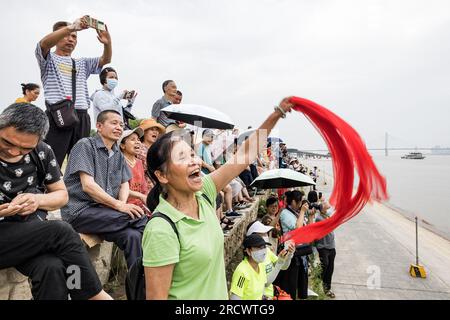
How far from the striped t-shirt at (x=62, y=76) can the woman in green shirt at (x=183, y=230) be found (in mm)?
2465

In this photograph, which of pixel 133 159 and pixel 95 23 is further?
pixel 133 159

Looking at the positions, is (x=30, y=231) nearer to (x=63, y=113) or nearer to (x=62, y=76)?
(x=63, y=113)

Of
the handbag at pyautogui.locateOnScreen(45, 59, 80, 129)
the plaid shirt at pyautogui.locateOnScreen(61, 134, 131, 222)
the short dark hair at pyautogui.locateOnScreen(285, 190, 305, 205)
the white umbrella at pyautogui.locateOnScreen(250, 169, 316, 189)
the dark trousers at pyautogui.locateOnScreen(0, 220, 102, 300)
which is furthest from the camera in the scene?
the white umbrella at pyautogui.locateOnScreen(250, 169, 316, 189)

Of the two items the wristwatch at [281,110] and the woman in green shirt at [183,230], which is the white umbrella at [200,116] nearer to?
the wristwatch at [281,110]

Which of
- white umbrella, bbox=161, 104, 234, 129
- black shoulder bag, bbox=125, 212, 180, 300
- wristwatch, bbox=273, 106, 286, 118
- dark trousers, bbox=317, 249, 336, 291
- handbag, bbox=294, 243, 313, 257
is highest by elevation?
white umbrella, bbox=161, 104, 234, 129

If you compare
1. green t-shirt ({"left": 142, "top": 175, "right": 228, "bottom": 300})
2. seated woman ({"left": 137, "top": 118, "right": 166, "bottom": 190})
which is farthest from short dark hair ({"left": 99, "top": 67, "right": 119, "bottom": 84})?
green t-shirt ({"left": 142, "top": 175, "right": 228, "bottom": 300})

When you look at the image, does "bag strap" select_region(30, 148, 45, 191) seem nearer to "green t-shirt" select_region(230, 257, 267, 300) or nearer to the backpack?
the backpack

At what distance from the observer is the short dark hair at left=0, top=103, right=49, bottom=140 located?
80.6 inches

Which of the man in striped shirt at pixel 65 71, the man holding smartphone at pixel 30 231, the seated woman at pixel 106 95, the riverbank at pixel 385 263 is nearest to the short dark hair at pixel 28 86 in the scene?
the seated woman at pixel 106 95

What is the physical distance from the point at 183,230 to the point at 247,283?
6.96 ft

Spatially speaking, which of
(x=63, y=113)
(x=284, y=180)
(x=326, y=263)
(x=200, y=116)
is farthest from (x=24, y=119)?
(x=326, y=263)

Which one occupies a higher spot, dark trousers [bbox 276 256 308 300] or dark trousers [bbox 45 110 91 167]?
dark trousers [bbox 45 110 91 167]

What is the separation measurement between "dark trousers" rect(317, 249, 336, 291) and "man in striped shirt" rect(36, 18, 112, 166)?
584cm

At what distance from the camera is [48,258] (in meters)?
2.01
